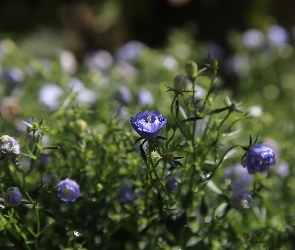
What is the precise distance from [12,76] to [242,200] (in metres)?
0.91

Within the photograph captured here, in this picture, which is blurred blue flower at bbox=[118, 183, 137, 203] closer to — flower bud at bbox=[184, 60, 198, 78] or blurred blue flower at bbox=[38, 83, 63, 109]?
flower bud at bbox=[184, 60, 198, 78]

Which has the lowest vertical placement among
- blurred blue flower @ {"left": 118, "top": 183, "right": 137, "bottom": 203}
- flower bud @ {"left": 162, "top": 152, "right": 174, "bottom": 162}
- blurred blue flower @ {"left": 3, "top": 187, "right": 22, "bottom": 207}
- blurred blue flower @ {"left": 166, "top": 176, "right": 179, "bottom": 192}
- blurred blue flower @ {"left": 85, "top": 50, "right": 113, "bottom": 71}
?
blurred blue flower @ {"left": 85, "top": 50, "right": 113, "bottom": 71}

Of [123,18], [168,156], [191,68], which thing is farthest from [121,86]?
[123,18]

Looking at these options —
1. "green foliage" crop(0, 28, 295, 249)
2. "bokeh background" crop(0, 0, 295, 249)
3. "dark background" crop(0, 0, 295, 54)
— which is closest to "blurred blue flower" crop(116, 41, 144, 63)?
"bokeh background" crop(0, 0, 295, 249)

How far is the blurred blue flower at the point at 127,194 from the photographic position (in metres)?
1.14

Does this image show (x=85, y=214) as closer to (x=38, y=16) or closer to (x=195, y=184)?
(x=195, y=184)

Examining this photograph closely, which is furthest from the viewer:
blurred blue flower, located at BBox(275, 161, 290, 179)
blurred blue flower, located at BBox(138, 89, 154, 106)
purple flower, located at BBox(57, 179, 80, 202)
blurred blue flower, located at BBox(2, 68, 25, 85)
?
blurred blue flower, located at BBox(2, 68, 25, 85)

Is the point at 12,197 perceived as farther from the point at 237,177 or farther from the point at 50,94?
the point at 50,94

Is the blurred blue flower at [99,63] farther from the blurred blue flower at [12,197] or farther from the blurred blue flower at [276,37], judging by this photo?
the blurred blue flower at [12,197]

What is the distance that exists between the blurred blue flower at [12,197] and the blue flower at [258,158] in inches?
15.6

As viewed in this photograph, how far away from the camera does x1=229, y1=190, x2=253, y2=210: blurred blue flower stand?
3.58 feet

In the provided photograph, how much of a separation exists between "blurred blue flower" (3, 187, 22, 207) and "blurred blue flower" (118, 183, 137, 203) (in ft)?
0.77

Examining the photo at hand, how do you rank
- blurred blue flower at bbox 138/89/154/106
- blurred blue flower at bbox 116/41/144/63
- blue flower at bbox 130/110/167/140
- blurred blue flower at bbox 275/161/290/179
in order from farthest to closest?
blurred blue flower at bbox 116/41/144/63 → blurred blue flower at bbox 138/89/154/106 → blurred blue flower at bbox 275/161/290/179 → blue flower at bbox 130/110/167/140

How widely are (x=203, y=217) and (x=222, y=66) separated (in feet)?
4.84
